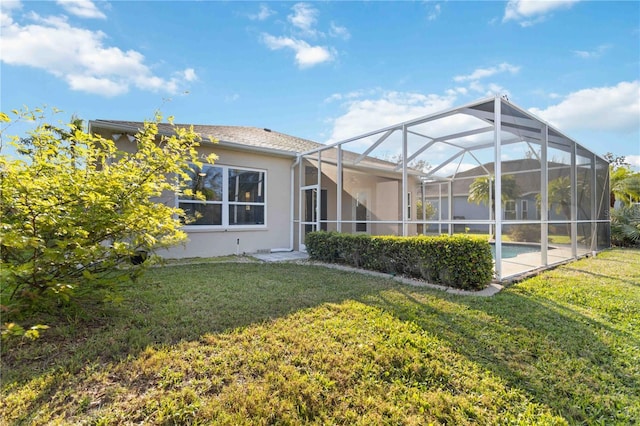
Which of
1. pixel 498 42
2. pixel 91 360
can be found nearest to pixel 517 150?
pixel 498 42

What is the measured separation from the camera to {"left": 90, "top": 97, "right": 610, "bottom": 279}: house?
741cm

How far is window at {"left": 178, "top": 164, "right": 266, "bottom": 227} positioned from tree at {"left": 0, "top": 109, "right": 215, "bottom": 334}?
5.01m

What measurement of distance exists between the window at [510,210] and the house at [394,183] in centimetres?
4

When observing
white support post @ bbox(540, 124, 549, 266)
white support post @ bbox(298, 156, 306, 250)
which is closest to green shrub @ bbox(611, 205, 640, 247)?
white support post @ bbox(540, 124, 549, 266)

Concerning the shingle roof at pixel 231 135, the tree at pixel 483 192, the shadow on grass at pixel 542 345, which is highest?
the shingle roof at pixel 231 135

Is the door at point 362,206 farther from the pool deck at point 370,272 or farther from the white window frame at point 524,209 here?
the white window frame at point 524,209

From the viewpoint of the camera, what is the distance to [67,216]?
113 inches

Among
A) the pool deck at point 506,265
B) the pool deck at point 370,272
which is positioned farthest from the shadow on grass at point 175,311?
the pool deck at point 506,265

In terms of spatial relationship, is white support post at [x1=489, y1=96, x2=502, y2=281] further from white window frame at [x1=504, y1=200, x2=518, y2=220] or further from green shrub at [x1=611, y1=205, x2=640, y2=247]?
green shrub at [x1=611, y1=205, x2=640, y2=247]

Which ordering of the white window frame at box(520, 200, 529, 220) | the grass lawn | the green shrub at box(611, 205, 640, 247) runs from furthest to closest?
the green shrub at box(611, 205, 640, 247) → the white window frame at box(520, 200, 529, 220) → the grass lawn

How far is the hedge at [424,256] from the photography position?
522cm

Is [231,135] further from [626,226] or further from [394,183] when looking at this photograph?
[626,226]

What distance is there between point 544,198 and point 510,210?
0.93 meters

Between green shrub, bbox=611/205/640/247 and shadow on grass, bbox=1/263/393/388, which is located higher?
green shrub, bbox=611/205/640/247
